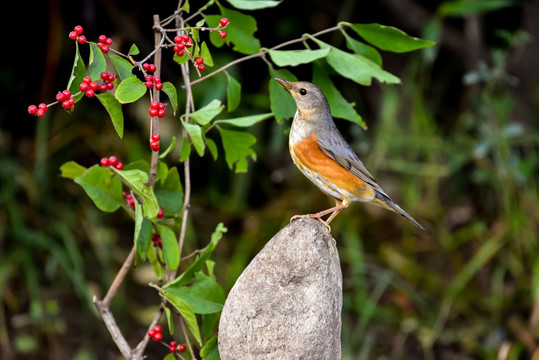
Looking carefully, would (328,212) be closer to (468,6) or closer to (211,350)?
(211,350)

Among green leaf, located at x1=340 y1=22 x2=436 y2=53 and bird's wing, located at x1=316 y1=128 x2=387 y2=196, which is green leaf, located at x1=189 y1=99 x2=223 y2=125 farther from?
green leaf, located at x1=340 y1=22 x2=436 y2=53

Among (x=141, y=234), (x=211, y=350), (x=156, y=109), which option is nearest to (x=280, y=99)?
(x=156, y=109)

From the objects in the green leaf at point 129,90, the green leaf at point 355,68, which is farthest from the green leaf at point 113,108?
the green leaf at point 355,68

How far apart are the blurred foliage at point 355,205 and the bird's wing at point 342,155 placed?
2.37 metres

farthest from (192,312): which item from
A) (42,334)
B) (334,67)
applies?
(42,334)

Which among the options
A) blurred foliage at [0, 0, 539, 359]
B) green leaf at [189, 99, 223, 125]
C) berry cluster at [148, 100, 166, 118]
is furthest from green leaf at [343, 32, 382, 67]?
blurred foliage at [0, 0, 539, 359]

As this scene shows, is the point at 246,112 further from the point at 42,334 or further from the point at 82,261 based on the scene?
the point at 42,334

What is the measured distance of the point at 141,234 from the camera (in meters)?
2.48

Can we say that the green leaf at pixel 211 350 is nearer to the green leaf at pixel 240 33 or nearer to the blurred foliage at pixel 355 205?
the green leaf at pixel 240 33

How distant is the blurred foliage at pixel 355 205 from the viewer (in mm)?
5078

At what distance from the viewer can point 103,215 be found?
549cm

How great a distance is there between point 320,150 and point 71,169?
0.86m

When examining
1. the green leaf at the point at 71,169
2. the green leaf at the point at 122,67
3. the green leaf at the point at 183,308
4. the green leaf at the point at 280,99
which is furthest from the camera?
the green leaf at the point at 280,99

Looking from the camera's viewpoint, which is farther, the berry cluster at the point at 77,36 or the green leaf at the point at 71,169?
the green leaf at the point at 71,169
